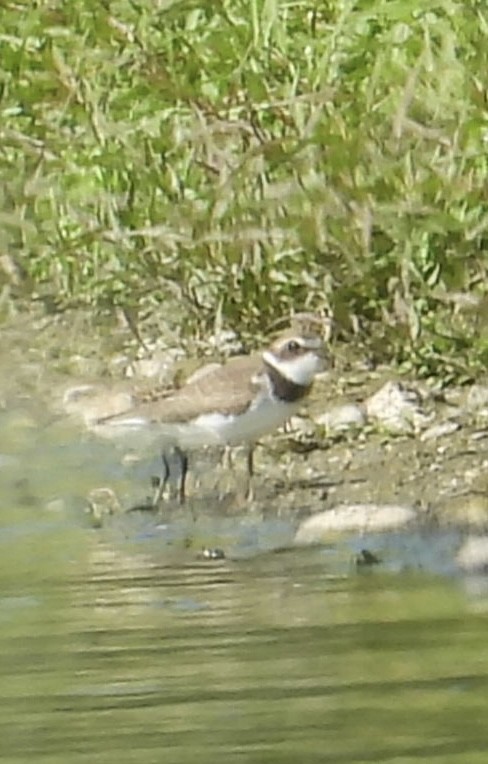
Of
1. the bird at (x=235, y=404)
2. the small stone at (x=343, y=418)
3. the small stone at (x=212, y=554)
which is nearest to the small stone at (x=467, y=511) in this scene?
the small stone at (x=212, y=554)

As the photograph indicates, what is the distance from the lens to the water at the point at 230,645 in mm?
4133

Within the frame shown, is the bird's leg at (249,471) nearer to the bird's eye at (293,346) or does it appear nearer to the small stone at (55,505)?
the bird's eye at (293,346)

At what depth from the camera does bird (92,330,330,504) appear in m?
7.31

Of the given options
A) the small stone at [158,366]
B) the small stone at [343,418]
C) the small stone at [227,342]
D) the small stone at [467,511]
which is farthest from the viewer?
the small stone at [158,366]

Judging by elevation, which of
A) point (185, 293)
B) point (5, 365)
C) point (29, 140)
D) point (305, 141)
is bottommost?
point (5, 365)

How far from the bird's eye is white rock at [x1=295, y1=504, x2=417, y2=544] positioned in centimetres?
96

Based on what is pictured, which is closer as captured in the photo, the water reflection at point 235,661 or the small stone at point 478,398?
the water reflection at point 235,661

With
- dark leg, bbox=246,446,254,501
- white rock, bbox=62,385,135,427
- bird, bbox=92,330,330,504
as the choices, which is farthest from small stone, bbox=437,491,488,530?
white rock, bbox=62,385,135,427

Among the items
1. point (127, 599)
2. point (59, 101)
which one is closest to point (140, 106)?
point (59, 101)

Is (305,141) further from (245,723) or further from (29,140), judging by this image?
(245,723)

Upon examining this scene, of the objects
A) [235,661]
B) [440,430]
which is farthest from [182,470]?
[235,661]

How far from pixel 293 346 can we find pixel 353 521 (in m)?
1.14

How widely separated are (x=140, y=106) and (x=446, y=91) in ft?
3.69

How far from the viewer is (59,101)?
6984 mm
